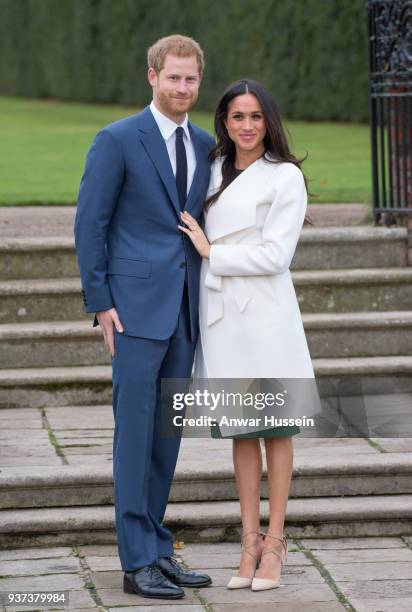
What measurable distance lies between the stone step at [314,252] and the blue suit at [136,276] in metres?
2.89

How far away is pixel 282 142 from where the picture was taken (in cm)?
449

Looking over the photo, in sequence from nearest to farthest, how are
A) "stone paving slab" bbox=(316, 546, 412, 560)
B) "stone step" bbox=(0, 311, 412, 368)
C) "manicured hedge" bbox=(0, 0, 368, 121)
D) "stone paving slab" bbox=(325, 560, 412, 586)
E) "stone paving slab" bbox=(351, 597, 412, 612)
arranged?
"stone paving slab" bbox=(351, 597, 412, 612), "stone paving slab" bbox=(325, 560, 412, 586), "stone paving slab" bbox=(316, 546, 412, 560), "stone step" bbox=(0, 311, 412, 368), "manicured hedge" bbox=(0, 0, 368, 121)

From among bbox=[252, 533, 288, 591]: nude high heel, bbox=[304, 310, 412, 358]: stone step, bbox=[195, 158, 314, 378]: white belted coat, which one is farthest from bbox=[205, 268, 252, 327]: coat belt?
bbox=[304, 310, 412, 358]: stone step

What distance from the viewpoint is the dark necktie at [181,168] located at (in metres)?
4.57

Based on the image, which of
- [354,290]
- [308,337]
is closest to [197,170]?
[308,337]

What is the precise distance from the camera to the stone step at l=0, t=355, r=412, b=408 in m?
6.75

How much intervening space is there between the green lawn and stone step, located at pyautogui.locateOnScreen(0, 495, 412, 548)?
4492mm

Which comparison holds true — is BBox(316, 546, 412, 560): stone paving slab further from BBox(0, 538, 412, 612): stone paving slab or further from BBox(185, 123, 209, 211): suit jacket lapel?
BBox(185, 123, 209, 211): suit jacket lapel

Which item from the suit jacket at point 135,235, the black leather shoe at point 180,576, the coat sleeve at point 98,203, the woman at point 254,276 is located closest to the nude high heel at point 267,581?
the woman at point 254,276

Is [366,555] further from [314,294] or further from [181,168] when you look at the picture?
[314,294]

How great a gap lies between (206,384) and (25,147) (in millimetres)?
10173

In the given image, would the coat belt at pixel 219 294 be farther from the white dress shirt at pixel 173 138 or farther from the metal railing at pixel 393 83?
the metal railing at pixel 393 83

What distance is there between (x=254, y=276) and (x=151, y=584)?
108cm

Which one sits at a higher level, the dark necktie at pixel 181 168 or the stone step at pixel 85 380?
the dark necktie at pixel 181 168
